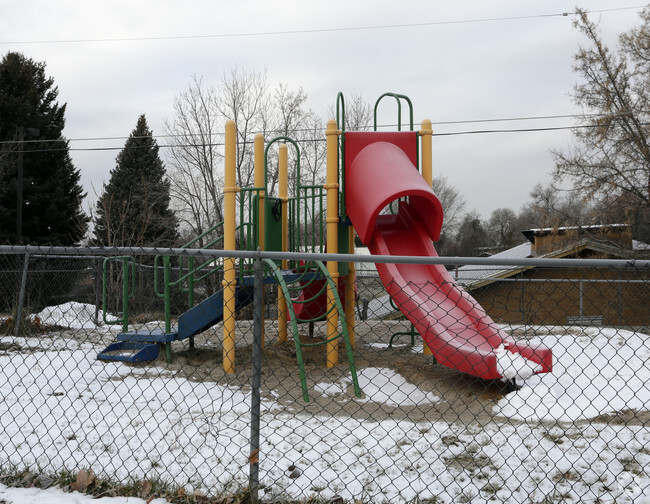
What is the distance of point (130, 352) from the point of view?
7.27m

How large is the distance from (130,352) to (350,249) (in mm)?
3297

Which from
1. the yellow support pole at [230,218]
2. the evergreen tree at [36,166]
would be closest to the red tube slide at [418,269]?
the yellow support pole at [230,218]

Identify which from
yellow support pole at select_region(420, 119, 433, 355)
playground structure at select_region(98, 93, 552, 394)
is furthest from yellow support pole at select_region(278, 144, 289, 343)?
yellow support pole at select_region(420, 119, 433, 355)

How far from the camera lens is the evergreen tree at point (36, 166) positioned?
24.9 meters

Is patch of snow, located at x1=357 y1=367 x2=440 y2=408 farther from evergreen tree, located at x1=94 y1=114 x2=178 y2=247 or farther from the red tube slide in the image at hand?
evergreen tree, located at x1=94 y1=114 x2=178 y2=247

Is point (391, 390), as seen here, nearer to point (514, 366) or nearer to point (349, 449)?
point (514, 366)

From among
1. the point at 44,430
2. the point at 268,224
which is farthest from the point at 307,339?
the point at 44,430

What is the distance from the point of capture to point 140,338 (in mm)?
7234

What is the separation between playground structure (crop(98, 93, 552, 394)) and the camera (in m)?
6.06

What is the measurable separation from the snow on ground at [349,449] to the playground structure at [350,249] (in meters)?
1.06

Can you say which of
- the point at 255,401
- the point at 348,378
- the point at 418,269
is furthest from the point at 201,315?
the point at 255,401

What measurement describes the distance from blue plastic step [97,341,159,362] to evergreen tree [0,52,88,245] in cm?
1879

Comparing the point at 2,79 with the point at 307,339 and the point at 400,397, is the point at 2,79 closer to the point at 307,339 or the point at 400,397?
the point at 307,339

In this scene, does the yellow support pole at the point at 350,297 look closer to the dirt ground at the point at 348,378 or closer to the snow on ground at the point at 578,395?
the dirt ground at the point at 348,378
